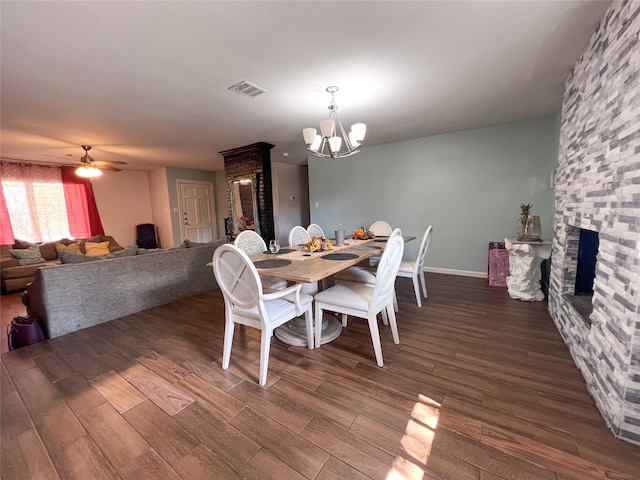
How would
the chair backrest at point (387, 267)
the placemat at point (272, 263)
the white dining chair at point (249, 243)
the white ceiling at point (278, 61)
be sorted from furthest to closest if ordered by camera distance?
the white dining chair at point (249, 243)
the placemat at point (272, 263)
the chair backrest at point (387, 267)
the white ceiling at point (278, 61)

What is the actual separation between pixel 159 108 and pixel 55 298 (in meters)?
2.15

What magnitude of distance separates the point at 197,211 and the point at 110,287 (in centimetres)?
494

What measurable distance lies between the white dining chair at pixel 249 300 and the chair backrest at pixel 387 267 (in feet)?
1.79

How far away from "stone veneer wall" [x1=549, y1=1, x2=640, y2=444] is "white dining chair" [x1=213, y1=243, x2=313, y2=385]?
1.74m

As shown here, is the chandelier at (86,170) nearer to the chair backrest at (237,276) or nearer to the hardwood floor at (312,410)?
the hardwood floor at (312,410)

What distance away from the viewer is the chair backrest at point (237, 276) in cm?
161

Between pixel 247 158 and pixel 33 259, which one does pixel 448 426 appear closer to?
pixel 247 158

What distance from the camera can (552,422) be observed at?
1355 millimetres

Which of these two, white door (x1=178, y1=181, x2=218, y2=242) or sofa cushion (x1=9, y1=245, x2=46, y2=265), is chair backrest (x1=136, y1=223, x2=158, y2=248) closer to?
white door (x1=178, y1=181, x2=218, y2=242)

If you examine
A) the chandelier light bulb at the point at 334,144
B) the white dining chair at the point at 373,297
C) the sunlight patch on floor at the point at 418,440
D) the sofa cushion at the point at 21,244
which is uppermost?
the chandelier light bulb at the point at 334,144

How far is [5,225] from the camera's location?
4.81 meters

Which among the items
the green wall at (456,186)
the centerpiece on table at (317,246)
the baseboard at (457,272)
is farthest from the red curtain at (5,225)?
the baseboard at (457,272)

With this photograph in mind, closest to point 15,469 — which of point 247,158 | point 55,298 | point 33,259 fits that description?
point 55,298

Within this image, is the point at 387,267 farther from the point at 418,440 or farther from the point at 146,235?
the point at 146,235
